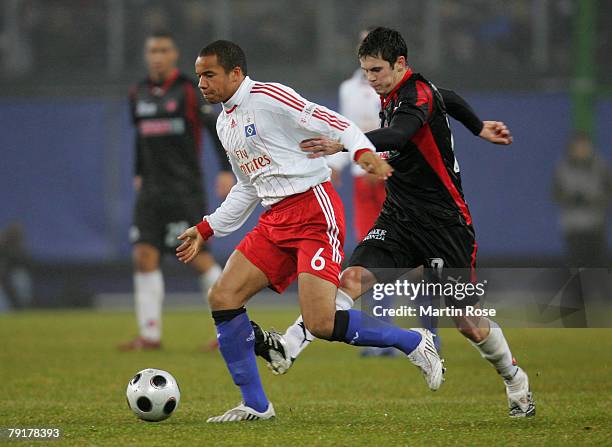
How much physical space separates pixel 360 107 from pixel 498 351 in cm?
403

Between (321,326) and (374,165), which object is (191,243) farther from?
(374,165)

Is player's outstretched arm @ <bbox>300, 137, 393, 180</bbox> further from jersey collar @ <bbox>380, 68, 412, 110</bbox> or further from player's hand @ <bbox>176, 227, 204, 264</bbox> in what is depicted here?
player's hand @ <bbox>176, 227, 204, 264</bbox>

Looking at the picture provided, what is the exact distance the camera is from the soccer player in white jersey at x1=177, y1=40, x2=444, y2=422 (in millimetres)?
5902

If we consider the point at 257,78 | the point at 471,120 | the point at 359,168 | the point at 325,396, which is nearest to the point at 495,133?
the point at 471,120

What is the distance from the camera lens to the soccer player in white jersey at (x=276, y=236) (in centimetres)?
590

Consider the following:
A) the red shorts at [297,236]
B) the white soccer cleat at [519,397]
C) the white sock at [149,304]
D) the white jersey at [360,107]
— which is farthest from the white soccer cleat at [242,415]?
the white sock at [149,304]

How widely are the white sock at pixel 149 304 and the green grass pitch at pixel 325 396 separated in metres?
0.24

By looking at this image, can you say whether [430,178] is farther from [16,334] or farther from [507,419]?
[16,334]

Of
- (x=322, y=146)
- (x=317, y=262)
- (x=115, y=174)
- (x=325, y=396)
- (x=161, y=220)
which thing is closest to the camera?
(x=322, y=146)

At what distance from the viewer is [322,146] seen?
568cm

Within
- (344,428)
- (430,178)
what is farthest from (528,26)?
(344,428)

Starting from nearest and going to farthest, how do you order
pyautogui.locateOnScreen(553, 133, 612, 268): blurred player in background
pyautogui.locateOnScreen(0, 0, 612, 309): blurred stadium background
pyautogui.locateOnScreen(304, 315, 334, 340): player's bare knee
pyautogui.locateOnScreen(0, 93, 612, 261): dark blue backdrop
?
pyautogui.locateOnScreen(304, 315, 334, 340): player's bare knee < pyautogui.locateOnScreen(553, 133, 612, 268): blurred player in background < pyautogui.locateOnScreen(0, 93, 612, 261): dark blue backdrop < pyautogui.locateOnScreen(0, 0, 612, 309): blurred stadium background

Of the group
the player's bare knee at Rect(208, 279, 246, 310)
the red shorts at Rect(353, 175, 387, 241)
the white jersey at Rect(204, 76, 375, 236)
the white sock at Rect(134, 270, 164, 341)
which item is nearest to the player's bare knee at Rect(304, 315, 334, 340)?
the player's bare knee at Rect(208, 279, 246, 310)

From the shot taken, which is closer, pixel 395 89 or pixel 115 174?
pixel 395 89
